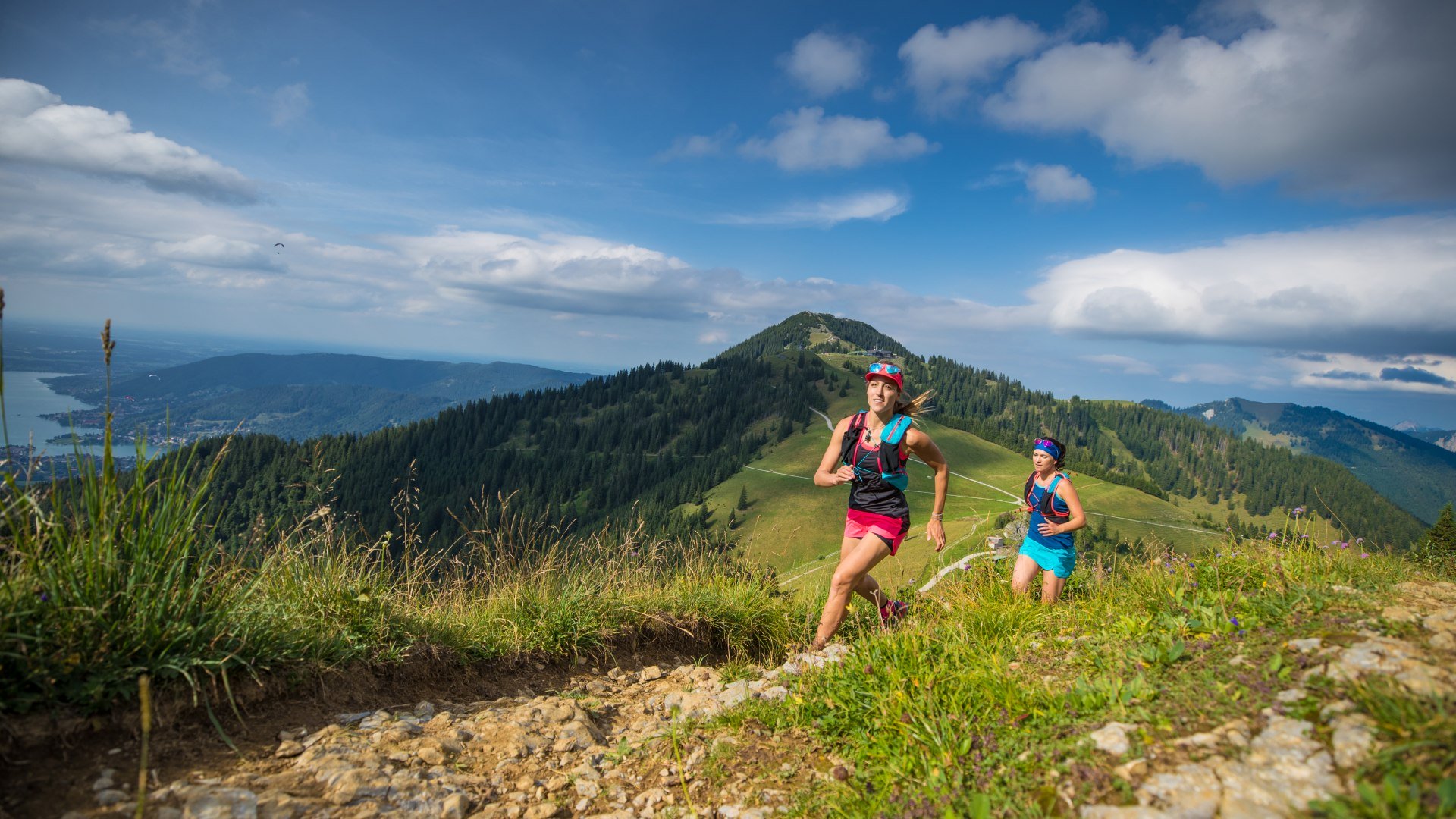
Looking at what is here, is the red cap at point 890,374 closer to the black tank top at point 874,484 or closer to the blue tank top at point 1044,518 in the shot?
the black tank top at point 874,484

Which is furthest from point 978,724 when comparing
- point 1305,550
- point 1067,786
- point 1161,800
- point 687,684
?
point 1305,550

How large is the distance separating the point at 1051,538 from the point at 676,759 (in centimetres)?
524

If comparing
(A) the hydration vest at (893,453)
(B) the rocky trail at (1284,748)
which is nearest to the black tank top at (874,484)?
(A) the hydration vest at (893,453)

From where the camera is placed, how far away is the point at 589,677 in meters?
5.71

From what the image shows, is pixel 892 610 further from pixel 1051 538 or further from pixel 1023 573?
pixel 1051 538

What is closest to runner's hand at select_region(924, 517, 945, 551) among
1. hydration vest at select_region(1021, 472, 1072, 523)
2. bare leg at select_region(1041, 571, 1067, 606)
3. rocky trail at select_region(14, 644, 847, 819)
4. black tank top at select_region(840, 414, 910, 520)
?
black tank top at select_region(840, 414, 910, 520)

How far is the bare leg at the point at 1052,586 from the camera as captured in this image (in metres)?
6.84

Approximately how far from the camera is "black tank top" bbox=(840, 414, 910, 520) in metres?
6.21

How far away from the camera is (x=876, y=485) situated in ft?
20.6

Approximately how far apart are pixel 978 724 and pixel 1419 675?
1.91 meters

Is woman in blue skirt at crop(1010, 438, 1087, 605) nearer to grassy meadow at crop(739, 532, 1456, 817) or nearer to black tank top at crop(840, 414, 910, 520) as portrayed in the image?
grassy meadow at crop(739, 532, 1456, 817)

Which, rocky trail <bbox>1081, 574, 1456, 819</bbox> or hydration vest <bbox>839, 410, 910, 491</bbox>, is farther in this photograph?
hydration vest <bbox>839, 410, 910, 491</bbox>

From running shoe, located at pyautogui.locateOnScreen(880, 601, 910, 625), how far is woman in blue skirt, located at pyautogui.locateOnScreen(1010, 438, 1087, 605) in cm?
140

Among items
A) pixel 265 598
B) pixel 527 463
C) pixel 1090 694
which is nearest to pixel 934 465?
pixel 1090 694
